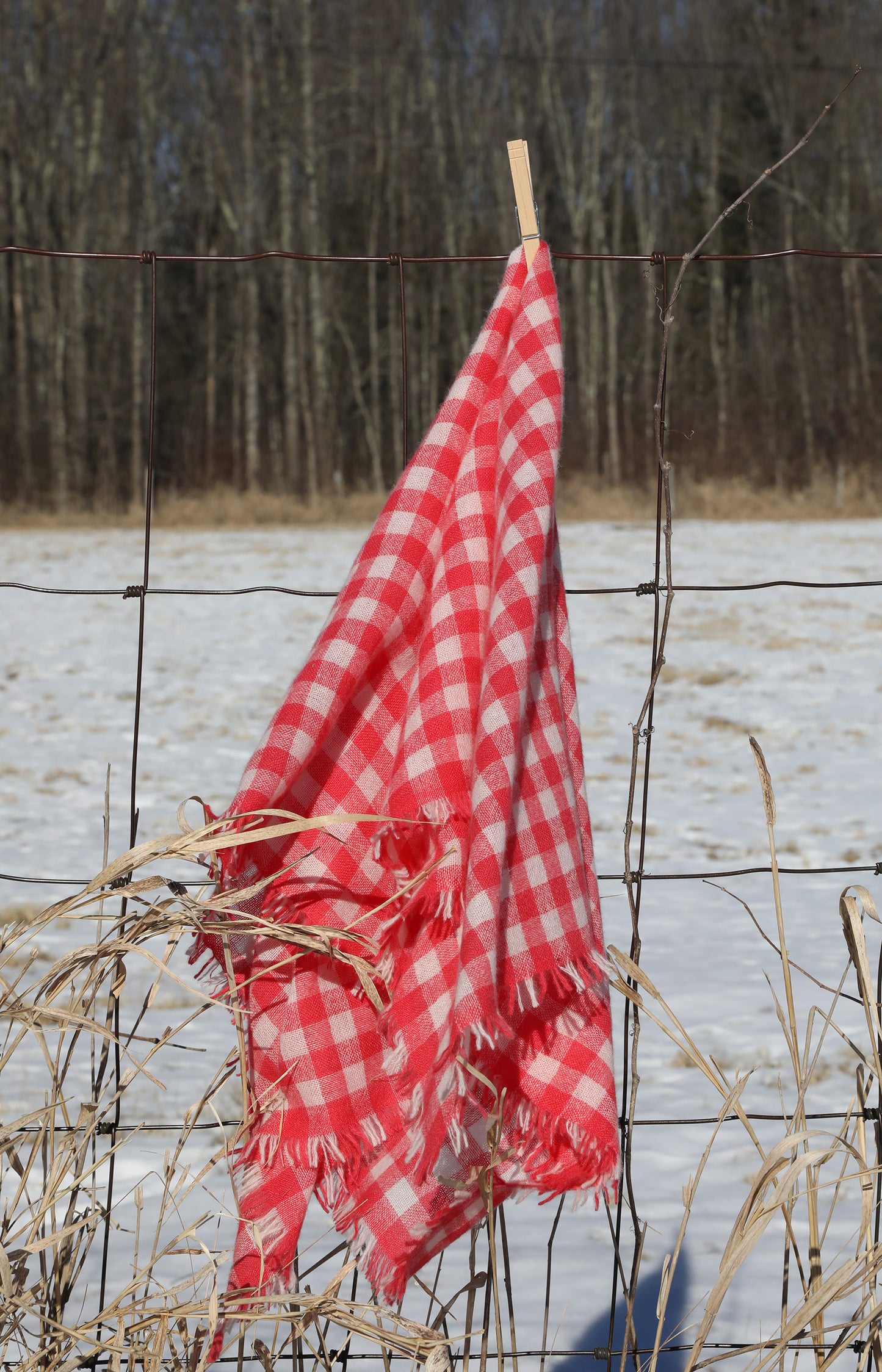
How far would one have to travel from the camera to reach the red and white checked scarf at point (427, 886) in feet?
4.10

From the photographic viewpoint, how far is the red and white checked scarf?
1249mm

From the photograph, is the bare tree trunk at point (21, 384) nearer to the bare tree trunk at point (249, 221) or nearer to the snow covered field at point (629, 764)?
the bare tree trunk at point (249, 221)

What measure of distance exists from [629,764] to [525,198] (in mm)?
4843

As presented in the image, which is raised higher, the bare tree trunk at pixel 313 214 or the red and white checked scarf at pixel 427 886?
the bare tree trunk at pixel 313 214

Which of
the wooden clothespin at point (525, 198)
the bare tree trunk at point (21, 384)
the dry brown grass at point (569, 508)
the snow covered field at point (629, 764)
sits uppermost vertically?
the bare tree trunk at point (21, 384)

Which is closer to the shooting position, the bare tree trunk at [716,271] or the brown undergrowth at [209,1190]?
the brown undergrowth at [209,1190]

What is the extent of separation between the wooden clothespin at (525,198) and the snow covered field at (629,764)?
40.6 inches

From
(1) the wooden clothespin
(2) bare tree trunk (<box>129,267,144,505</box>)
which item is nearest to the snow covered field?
(1) the wooden clothespin

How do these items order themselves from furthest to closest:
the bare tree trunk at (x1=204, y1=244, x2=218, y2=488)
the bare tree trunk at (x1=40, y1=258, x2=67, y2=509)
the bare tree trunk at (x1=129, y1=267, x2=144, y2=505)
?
1. the bare tree trunk at (x1=204, y1=244, x2=218, y2=488)
2. the bare tree trunk at (x1=129, y1=267, x2=144, y2=505)
3. the bare tree trunk at (x1=40, y1=258, x2=67, y2=509)

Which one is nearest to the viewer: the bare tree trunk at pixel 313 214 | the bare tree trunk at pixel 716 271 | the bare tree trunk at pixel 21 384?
the bare tree trunk at pixel 21 384

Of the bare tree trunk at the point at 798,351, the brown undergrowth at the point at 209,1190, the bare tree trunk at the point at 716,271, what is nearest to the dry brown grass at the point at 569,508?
the bare tree trunk at the point at 798,351

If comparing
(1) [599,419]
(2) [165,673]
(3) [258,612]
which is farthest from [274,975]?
(1) [599,419]

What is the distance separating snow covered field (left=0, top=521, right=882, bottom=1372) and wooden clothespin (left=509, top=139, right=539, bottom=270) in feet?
3.38

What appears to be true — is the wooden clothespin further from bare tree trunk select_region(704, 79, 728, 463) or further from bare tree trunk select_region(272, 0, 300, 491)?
bare tree trunk select_region(704, 79, 728, 463)
